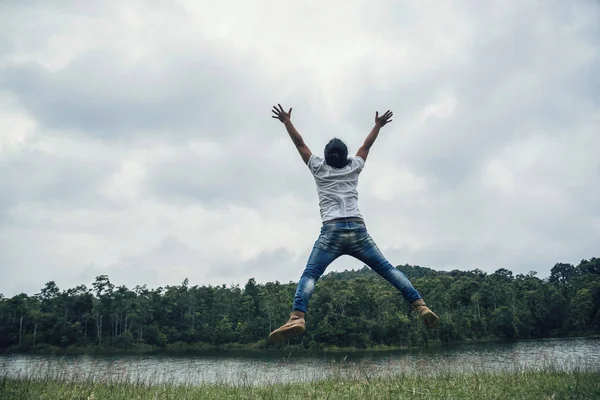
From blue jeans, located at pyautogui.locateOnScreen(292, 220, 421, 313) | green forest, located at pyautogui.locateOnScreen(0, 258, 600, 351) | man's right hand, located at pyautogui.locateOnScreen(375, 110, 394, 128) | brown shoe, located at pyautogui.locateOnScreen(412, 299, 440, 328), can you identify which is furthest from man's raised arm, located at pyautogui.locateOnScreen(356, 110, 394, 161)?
green forest, located at pyautogui.locateOnScreen(0, 258, 600, 351)

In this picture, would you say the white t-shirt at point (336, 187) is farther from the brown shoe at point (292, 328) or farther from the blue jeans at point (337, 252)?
the brown shoe at point (292, 328)

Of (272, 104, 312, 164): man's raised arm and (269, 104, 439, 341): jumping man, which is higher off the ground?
(272, 104, 312, 164): man's raised arm

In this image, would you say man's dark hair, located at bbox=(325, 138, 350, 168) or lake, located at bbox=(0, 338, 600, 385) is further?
lake, located at bbox=(0, 338, 600, 385)

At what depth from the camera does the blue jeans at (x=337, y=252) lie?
4160 mm

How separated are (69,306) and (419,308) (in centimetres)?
9782

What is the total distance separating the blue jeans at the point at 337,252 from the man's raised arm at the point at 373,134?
3.05 feet

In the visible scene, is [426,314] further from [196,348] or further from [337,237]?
[196,348]

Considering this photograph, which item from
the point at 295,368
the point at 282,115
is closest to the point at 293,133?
the point at 282,115

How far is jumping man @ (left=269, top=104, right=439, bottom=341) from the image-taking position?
4.16 meters

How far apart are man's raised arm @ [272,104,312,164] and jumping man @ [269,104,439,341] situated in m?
0.03

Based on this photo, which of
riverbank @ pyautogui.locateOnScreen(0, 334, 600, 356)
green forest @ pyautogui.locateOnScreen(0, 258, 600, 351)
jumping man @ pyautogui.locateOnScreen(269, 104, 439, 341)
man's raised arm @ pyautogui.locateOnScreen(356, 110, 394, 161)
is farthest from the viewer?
green forest @ pyautogui.locateOnScreen(0, 258, 600, 351)

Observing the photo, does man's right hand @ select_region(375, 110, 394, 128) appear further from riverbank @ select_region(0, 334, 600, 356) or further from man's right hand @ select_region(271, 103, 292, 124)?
riverbank @ select_region(0, 334, 600, 356)

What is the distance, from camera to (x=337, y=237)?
4.16 meters

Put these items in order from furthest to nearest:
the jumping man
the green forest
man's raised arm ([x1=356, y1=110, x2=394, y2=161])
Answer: the green forest, man's raised arm ([x1=356, y1=110, x2=394, y2=161]), the jumping man
